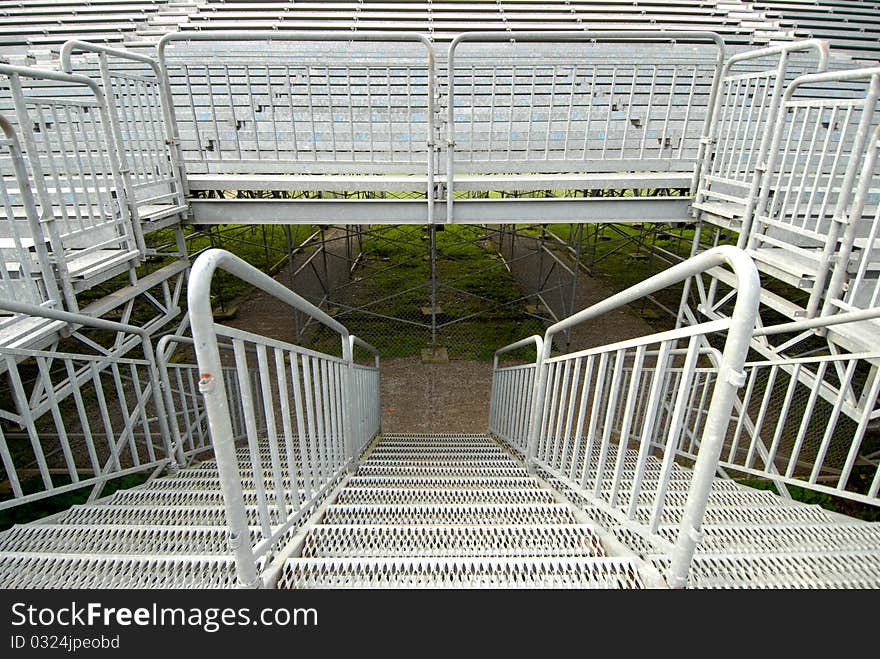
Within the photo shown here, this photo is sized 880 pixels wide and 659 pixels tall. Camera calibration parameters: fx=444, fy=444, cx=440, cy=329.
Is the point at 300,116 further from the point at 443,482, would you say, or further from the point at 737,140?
the point at 443,482

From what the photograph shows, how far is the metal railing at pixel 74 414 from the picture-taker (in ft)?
7.66

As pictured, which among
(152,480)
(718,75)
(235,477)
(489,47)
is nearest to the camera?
(235,477)

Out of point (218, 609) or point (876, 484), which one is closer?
point (218, 609)

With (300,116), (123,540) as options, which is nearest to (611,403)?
(123,540)

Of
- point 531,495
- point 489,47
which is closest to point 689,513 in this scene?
point 531,495

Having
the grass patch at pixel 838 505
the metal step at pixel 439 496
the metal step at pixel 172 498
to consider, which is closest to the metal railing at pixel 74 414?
the metal step at pixel 172 498

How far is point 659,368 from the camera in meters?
1.54

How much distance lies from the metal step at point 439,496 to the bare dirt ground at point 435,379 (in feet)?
9.75

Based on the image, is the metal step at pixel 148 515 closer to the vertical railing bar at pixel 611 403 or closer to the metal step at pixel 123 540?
the metal step at pixel 123 540

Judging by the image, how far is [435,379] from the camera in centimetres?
666

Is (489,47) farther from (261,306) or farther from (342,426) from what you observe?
(342,426)

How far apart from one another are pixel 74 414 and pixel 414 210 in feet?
16.2

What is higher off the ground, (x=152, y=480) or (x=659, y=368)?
(x=659, y=368)

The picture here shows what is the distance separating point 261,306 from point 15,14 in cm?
955
